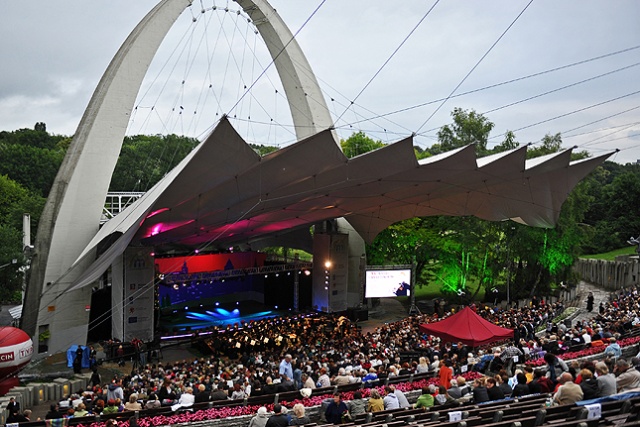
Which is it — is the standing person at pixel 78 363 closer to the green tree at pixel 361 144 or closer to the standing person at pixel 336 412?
the standing person at pixel 336 412

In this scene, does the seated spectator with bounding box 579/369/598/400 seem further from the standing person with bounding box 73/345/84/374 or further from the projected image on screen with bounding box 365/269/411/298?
the projected image on screen with bounding box 365/269/411/298

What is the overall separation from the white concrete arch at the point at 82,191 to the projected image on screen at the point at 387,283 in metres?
14.4

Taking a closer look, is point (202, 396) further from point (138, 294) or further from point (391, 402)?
point (138, 294)

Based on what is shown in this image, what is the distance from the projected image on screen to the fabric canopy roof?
2814mm

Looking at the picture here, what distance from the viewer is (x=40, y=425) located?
344 inches

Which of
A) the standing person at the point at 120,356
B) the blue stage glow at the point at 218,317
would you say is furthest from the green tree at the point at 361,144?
the standing person at the point at 120,356

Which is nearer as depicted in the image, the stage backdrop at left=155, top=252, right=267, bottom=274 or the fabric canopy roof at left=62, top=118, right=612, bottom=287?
the fabric canopy roof at left=62, top=118, right=612, bottom=287

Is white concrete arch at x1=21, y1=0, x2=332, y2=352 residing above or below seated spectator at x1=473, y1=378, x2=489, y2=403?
above

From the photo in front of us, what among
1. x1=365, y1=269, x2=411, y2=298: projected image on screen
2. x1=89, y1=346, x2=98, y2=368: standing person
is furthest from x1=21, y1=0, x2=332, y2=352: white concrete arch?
x1=365, y1=269, x2=411, y2=298: projected image on screen

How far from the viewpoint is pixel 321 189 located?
18.1m

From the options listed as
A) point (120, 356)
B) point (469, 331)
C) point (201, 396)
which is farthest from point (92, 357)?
point (469, 331)

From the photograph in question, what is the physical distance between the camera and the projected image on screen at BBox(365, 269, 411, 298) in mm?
28469

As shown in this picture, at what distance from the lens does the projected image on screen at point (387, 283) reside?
2847 cm

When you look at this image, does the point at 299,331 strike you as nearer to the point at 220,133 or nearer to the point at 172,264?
the point at 172,264
